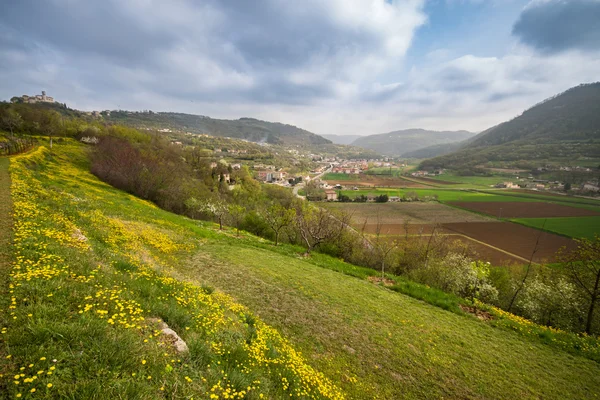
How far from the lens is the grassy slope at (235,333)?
171 inches

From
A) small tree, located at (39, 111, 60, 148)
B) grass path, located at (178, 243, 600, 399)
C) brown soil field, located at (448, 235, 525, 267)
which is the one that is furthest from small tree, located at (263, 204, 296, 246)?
small tree, located at (39, 111, 60, 148)

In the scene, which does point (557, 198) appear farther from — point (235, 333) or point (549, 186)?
point (235, 333)

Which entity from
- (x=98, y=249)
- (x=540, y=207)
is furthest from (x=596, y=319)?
(x=540, y=207)

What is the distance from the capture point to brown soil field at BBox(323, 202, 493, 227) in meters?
71.4

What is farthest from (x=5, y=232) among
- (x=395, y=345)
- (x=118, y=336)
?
(x=395, y=345)

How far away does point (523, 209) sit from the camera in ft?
263

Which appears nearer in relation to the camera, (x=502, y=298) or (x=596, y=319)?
(x=596, y=319)

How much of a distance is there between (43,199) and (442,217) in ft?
284

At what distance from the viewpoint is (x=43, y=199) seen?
15047 millimetres

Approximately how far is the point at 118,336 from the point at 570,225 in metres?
95.1

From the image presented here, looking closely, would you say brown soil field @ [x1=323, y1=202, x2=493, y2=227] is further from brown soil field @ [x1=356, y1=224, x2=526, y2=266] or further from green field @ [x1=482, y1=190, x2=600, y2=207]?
green field @ [x1=482, y1=190, x2=600, y2=207]

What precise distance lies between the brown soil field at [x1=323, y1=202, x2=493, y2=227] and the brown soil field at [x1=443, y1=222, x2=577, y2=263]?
218 inches

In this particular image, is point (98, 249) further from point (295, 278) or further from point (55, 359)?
point (295, 278)

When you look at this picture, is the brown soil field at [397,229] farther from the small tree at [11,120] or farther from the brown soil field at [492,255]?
the small tree at [11,120]
